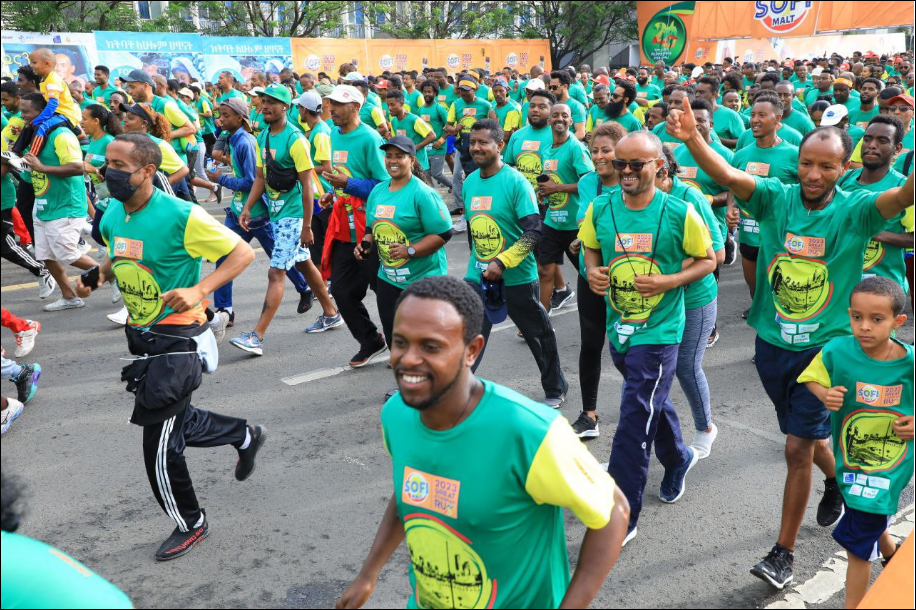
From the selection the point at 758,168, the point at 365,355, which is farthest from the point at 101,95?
the point at 758,168

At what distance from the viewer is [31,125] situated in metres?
7.47

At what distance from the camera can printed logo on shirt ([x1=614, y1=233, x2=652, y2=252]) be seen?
4.13m

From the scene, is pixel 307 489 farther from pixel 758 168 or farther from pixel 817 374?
pixel 758 168

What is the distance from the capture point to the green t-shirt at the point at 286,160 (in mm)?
7031

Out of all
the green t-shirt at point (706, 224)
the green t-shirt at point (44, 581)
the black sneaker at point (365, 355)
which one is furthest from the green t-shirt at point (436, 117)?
the green t-shirt at point (44, 581)

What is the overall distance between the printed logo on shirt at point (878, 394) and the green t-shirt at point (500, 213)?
8.32 feet

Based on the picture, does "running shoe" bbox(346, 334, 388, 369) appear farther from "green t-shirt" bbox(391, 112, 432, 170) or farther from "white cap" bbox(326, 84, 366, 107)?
"green t-shirt" bbox(391, 112, 432, 170)

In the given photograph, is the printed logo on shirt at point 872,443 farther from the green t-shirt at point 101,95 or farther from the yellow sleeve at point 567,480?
the green t-shirt at point 101,95

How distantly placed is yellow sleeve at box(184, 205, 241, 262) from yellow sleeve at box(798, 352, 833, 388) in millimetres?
2724

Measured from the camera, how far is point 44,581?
1858 mm

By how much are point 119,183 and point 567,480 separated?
9.29 ft

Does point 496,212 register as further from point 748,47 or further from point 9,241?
point 748,47

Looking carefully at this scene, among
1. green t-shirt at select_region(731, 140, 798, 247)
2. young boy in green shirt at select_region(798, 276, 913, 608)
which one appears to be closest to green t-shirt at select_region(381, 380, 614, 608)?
young boy in green shirt at select_region(798, 276, 913, 608)

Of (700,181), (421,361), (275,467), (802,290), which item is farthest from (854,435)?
(700,181)
